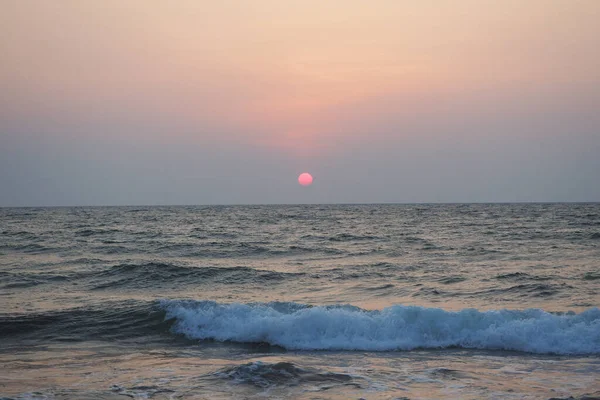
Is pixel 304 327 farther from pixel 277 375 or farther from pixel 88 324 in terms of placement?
pixel 88 324

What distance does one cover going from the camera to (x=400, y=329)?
13.2 meters

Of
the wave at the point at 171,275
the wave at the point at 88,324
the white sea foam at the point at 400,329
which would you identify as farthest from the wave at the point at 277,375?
the wave at the point at 171,275

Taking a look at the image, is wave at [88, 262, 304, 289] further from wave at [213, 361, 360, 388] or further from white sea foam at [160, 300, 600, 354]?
wave at [213, 361, 360, 388]

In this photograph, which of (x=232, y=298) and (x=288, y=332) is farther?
(x=232, y=298)

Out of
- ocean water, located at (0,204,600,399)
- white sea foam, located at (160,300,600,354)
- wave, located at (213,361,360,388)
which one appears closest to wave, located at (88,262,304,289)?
ocean water, located at (0,204,600,399)

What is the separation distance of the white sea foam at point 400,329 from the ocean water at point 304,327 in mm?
39

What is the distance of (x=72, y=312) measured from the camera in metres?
15.6

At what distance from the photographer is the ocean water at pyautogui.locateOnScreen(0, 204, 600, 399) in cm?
914

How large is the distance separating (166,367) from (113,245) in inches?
986

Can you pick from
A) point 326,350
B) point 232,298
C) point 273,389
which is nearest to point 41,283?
point 232,298

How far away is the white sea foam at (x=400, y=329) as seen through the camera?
12.2m

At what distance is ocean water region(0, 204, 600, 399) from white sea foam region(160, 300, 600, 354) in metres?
0.04

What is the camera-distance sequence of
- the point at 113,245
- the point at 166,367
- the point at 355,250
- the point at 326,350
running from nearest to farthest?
the point at 166,367 < the point at 326,350 < the point at 355,250 < the point at 113,245

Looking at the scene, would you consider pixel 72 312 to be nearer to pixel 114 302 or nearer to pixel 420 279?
pixel 114 302
